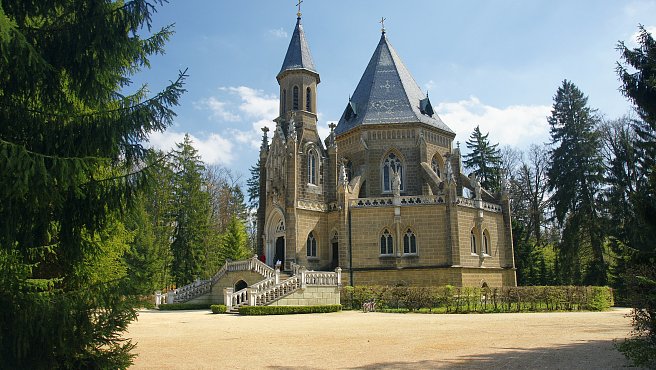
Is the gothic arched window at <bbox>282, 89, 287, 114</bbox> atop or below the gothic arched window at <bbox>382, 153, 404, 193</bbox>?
atop

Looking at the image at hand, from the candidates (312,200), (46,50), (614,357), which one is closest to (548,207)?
(312,200)

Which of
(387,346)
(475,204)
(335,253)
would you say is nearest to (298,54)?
(335,253)

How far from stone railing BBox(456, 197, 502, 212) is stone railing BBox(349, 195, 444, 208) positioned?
4.33 ft

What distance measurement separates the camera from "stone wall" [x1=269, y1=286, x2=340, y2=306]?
86.6 ft

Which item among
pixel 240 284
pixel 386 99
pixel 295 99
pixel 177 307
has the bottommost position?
pixel 177 307

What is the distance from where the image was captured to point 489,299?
2602 centimetres

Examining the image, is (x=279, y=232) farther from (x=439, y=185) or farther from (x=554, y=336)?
(x=554, y=336)

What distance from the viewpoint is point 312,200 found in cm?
3450

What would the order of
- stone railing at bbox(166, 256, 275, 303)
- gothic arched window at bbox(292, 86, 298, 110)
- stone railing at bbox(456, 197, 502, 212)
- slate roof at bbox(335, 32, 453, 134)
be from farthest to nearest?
slate roof at bbox(335, 32, 453, 134)
gothic arched window at bbox(292, 86, 298, 110)
stone railing at bbox(456, 197, 502, 212)
stone railing at bbox(166, 256, 275, 303)

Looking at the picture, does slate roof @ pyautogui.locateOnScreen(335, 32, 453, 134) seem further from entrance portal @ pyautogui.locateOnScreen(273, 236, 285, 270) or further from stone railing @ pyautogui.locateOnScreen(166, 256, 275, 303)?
stone railing @ pyautogui.locateOnScreen(166, 256, 275, 303)

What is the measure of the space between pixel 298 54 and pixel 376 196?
12.1 meters

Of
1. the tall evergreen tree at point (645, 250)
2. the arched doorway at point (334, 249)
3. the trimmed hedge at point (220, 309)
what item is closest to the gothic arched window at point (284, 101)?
the arched doorway at point (334, 249)

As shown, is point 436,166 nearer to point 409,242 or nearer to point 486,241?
point 486,241

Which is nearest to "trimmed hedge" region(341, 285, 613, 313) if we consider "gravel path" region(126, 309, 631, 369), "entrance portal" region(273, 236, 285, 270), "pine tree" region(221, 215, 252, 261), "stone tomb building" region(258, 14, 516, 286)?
"stone tomb building" region(258, 14, 516, 286)
